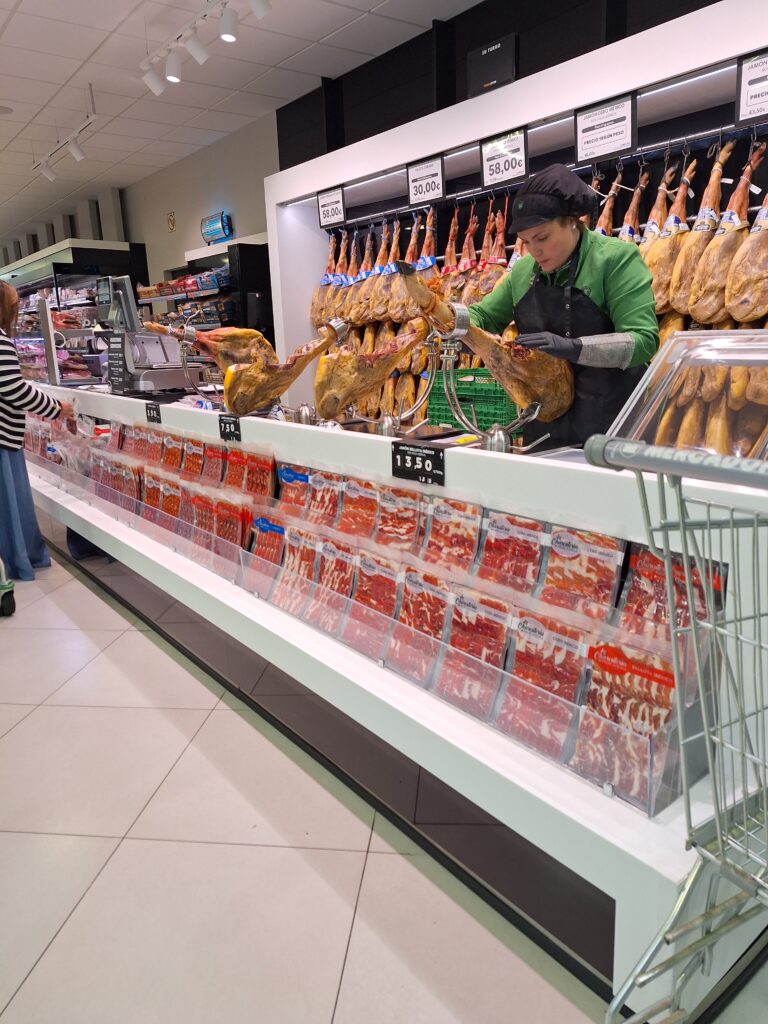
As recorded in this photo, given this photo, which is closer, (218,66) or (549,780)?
(549,780)

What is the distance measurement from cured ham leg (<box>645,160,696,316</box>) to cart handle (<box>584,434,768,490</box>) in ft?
8.84

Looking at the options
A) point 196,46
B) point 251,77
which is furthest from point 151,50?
point 196,46

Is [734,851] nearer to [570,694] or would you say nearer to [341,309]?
[570,694]

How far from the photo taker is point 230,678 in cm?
265

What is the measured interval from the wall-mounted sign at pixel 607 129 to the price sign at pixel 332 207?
6.48 feet

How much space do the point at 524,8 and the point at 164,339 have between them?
2850mm

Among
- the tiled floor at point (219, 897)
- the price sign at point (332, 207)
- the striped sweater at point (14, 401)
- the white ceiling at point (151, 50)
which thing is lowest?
the tiled floor at point (219, 897)

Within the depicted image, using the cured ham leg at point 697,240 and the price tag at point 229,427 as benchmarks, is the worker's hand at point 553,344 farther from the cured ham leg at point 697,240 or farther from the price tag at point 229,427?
the cured ham leg at point 697,240

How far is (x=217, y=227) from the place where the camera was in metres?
7.87

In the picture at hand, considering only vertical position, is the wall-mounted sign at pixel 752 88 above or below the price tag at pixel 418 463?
above

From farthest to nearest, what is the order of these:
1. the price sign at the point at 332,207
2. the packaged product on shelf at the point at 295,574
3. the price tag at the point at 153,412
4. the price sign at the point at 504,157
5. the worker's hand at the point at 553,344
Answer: the price sign at the point at 332,207 → the price sign at the point at 504,157 → the price tag at the point at 153,412 → the packaged product on shelf at the point at 295,574 → the worker's hand at the point at 553,344

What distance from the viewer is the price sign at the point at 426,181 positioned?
411cm

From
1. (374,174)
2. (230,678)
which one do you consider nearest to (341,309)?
(374,174)

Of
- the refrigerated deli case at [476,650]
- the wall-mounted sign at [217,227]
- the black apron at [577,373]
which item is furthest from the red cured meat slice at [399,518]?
the wall-mounted sign at [217,227]
